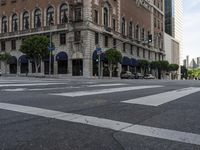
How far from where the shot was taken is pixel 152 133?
3.98 metres

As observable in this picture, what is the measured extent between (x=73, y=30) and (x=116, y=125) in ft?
146

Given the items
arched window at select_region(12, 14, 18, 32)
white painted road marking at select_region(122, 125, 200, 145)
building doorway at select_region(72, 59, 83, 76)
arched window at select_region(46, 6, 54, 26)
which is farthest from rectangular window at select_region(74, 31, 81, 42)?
white painted road marking at select_region(122, 125, 200, 145)

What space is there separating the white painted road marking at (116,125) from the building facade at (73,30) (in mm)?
36539

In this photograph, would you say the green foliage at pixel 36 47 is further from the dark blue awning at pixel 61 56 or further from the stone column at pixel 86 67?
the stone column at pixel 86 67

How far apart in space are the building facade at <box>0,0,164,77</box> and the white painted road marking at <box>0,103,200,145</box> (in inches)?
1439

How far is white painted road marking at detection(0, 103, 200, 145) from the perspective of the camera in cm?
380

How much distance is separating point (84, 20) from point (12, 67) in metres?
18.3

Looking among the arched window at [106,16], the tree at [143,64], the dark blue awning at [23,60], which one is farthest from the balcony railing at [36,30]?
the tree at [143,64]

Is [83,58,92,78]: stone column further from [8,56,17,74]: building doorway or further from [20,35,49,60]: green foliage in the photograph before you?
[8,56,17,74]: building doorway

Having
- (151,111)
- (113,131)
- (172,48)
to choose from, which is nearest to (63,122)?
(113,131)

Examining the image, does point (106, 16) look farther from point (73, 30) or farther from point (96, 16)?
point (73, 30)

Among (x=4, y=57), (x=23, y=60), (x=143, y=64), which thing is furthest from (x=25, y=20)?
(x=143, y=64)

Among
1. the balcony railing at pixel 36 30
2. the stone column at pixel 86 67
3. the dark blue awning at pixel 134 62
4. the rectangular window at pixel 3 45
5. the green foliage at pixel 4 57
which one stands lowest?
the stone column at pixel 86 67

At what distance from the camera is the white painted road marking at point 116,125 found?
3.80m
